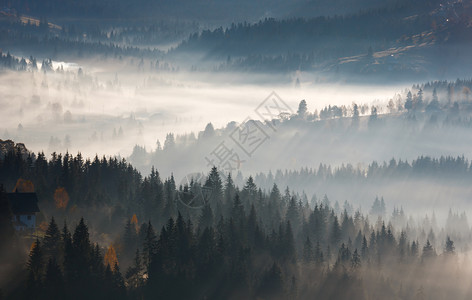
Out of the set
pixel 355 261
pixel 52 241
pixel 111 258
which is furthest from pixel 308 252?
pixel 52 241

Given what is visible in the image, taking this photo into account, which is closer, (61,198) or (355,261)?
(61,198)

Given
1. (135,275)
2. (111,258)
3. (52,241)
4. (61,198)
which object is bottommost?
(135,275)

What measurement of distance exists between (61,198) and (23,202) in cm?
1478

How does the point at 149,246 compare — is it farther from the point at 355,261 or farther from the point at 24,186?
the point at 355,261

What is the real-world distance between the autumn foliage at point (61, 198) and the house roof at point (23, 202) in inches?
467

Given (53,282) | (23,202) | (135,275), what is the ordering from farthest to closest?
(135,275)
(23,202)
(53,282)

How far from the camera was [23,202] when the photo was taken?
118 meters

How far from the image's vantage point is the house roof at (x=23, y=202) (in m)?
117

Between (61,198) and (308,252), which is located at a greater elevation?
(61,198)

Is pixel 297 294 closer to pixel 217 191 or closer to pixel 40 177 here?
pixel 217 191

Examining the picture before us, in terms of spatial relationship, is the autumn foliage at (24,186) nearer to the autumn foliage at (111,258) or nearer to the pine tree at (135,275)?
the autumn foliage at (111,258)

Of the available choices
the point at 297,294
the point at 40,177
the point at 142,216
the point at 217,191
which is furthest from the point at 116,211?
the point at 297,294

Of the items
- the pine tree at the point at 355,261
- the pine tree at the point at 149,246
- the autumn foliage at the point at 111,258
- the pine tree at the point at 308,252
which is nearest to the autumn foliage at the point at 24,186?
the autumn foliage at the point at 111,258

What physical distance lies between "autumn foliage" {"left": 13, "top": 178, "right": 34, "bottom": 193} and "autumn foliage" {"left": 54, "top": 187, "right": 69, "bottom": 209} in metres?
4.29
